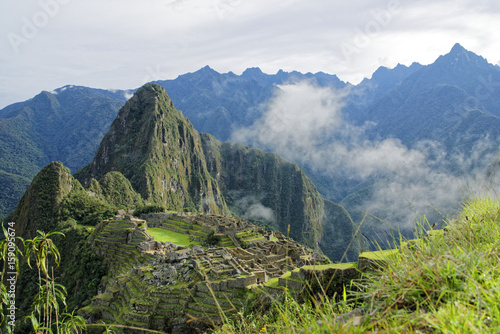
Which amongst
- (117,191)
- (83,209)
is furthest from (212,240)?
(117,191)

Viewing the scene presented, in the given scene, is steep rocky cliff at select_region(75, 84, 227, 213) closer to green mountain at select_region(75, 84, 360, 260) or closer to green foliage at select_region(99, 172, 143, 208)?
green mountain at select_region(75, 84, 360, 260)

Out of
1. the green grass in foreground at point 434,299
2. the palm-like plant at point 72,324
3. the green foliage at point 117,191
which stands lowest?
the green foliage at point 117,191

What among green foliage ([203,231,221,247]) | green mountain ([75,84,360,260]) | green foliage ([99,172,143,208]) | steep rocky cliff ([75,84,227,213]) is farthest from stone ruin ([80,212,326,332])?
steep rocky cliff ([75,84,227,213])

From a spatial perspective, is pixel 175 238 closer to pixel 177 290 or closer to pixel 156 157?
pixel 177 290

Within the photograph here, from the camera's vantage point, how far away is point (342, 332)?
9.10 ft

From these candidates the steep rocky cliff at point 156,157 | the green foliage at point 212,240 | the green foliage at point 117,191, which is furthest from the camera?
the steep rocky cliff at point 156,157

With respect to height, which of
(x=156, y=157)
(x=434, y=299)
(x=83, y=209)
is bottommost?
(x=83, y=209)

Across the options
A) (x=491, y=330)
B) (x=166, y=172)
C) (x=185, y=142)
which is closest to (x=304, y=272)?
(x=491, y=330)

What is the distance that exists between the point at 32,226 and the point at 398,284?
3173 inches

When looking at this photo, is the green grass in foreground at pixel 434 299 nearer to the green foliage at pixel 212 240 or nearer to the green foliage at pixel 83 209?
the green foliage at pixel 212 240

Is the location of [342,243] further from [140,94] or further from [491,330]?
[491,330]

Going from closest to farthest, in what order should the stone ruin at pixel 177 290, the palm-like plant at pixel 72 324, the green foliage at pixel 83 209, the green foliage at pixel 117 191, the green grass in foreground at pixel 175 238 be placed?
1. the palm-like plant at pixel 72 324
2. the stone ruin at pixel 177 290
3. the green grass in foreground at pixel 175 238
4. the green foliage at pixel 83 209
5. the green foliage at pixel 117 191

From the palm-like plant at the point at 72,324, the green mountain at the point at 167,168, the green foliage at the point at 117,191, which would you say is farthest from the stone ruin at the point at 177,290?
the green mountain at the point at 167,168

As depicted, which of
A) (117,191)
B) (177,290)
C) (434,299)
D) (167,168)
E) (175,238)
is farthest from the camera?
(167,168)
